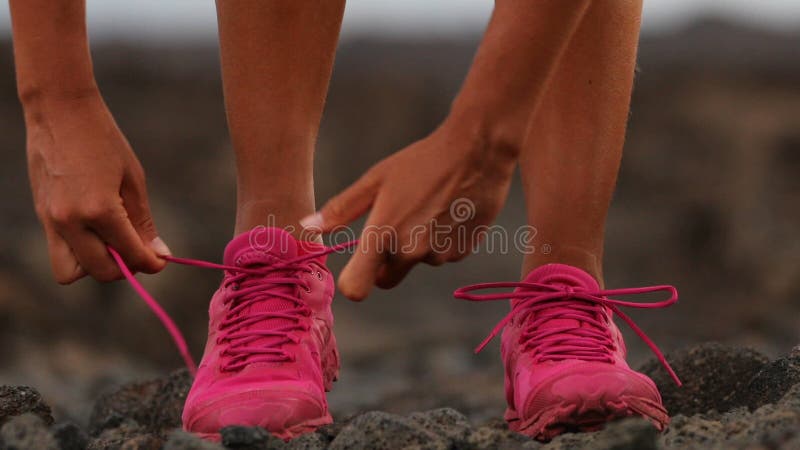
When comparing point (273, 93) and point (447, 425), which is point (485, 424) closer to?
point (447, 425)

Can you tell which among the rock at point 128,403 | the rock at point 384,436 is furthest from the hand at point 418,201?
the rock at point 128,403

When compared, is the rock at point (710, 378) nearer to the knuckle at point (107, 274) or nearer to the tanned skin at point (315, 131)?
the tanned skin at point (315, 131)

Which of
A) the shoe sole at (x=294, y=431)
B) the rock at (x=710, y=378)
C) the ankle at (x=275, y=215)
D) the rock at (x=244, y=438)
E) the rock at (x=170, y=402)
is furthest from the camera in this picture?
the rock at (x=170, y=402)

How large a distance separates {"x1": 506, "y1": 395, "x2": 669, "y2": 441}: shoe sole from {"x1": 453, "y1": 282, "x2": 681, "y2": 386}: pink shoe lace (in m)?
0.12

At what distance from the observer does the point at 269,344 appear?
1.89 metres

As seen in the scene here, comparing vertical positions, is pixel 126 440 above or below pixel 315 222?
below

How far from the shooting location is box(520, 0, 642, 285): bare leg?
2002mm

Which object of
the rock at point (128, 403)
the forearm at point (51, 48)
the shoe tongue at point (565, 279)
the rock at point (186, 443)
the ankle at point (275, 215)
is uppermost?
the forearm at point (51, 48)

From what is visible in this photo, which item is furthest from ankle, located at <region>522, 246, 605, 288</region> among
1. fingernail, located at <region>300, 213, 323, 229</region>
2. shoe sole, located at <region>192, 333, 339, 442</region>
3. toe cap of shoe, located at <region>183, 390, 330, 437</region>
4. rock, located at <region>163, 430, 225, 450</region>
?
rock, located at <region>163, 430, 225, 450</region>

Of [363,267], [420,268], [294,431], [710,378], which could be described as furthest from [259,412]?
[420,268]

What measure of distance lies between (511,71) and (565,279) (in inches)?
24.8

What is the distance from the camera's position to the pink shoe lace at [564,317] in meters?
1.92

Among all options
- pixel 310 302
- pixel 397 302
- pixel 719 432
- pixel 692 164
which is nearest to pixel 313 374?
pixel 310 302

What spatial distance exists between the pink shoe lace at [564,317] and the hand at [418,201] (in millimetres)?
461
